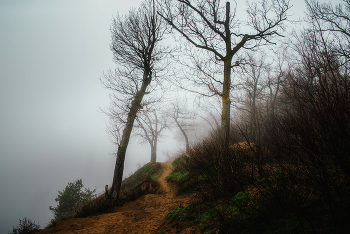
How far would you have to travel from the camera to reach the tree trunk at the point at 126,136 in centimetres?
672

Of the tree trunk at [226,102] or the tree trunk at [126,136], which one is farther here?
the tree trunk at [126,136]

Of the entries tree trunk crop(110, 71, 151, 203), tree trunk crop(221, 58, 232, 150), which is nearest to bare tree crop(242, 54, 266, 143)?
tree trunk crop(221, 58, 232, 150)

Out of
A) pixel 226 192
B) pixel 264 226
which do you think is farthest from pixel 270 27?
pixel 264 226

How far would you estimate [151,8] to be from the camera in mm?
7992

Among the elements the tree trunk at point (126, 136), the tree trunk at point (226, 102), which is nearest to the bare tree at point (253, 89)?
the tree trunk at point (226, 102)

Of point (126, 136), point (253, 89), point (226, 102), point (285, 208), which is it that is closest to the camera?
point (285, 208)

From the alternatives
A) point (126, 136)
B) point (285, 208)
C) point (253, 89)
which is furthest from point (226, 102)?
point (253, 89)

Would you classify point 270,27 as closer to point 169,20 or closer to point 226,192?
point 169,20

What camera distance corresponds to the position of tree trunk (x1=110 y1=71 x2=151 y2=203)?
6719 mm

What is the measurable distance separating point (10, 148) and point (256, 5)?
19700 cm

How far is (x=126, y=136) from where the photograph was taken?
24.0 ft

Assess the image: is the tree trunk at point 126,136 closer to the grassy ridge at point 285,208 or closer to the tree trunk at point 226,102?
the tree trunk at point 226,102

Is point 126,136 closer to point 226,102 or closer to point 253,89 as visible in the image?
point 226,102

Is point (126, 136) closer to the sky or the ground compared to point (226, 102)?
closer to the ground
